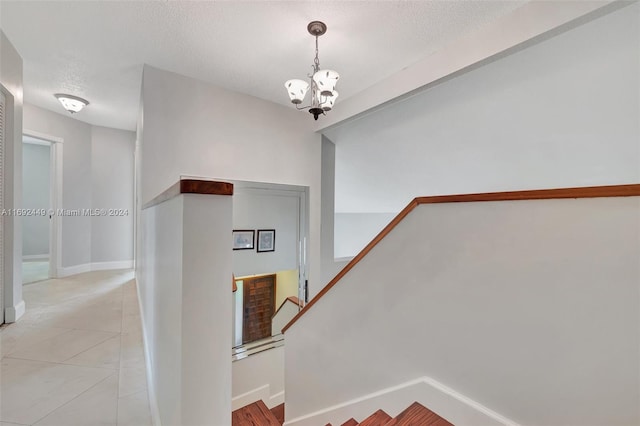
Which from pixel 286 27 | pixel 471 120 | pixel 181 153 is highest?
pixel 286 27

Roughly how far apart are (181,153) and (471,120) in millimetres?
3187

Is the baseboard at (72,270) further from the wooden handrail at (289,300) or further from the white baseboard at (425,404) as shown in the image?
the white baseboard at (425,404)

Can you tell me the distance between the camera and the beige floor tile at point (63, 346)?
172 cm

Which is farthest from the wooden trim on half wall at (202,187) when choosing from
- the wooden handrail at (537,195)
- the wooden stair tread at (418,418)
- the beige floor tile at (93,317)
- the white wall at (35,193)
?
the white wall at (35,193)

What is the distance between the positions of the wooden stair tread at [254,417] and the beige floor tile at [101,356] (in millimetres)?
1149

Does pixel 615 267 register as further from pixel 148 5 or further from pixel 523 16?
pixel 148 5

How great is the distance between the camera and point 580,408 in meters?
0.99

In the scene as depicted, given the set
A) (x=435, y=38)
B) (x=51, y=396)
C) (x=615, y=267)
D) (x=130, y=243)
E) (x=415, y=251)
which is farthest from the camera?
(x=130, y=243)

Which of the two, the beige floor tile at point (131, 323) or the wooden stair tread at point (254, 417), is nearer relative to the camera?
the beige floor tile at point (131, 323)

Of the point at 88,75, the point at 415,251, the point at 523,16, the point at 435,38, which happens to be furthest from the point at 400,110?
the point at 88,75

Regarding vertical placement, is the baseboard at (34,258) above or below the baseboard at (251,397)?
above

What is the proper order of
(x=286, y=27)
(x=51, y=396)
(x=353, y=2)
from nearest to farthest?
(x=51, y=396) < (x=353, y=2) < (x=286, y=27)

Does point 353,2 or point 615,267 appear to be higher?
point 353,2

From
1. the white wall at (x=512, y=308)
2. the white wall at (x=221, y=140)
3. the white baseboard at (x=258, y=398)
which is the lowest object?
the white baseboard at (x=258, y=398)
